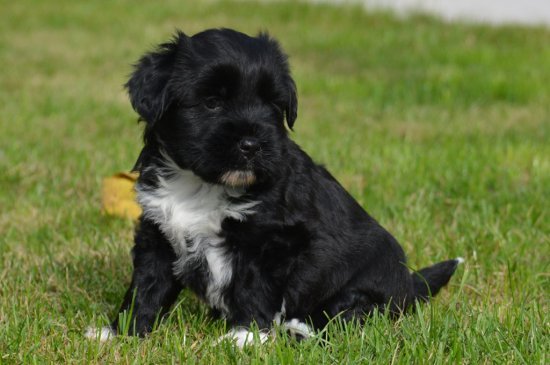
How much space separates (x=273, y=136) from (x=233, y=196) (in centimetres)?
30

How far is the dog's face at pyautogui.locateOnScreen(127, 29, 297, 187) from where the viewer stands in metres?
3.39

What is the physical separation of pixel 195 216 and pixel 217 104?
0.47 metres

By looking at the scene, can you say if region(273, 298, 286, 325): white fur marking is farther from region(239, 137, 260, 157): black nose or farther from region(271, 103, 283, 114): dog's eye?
region(271, 103, 283, 114): dog's eye

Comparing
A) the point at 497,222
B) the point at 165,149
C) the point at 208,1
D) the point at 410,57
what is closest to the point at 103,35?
the point at 208,1

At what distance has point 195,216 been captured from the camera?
3.55m

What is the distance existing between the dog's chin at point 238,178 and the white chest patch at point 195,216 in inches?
5.0

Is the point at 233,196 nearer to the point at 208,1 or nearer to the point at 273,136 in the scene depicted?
the point at 273,136

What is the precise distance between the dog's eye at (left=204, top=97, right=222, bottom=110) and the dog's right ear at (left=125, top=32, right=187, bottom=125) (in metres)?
0.16

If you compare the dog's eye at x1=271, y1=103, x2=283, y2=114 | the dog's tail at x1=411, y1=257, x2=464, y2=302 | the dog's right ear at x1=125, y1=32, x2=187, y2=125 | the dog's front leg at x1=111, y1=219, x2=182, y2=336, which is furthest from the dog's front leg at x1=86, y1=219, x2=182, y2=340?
the dog's tail at x1=411, y1=257, x2=464, y2=302

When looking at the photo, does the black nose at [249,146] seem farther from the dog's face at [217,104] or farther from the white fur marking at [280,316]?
the white fur marking at [280,316]

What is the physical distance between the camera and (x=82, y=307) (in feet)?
13.2

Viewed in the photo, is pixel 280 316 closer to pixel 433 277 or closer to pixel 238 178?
pixel 238 178

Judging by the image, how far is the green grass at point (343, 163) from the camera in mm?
3385

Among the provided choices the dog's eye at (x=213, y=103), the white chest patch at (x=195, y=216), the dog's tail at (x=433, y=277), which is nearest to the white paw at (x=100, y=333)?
the white chest patch at (x=195, y=216)
